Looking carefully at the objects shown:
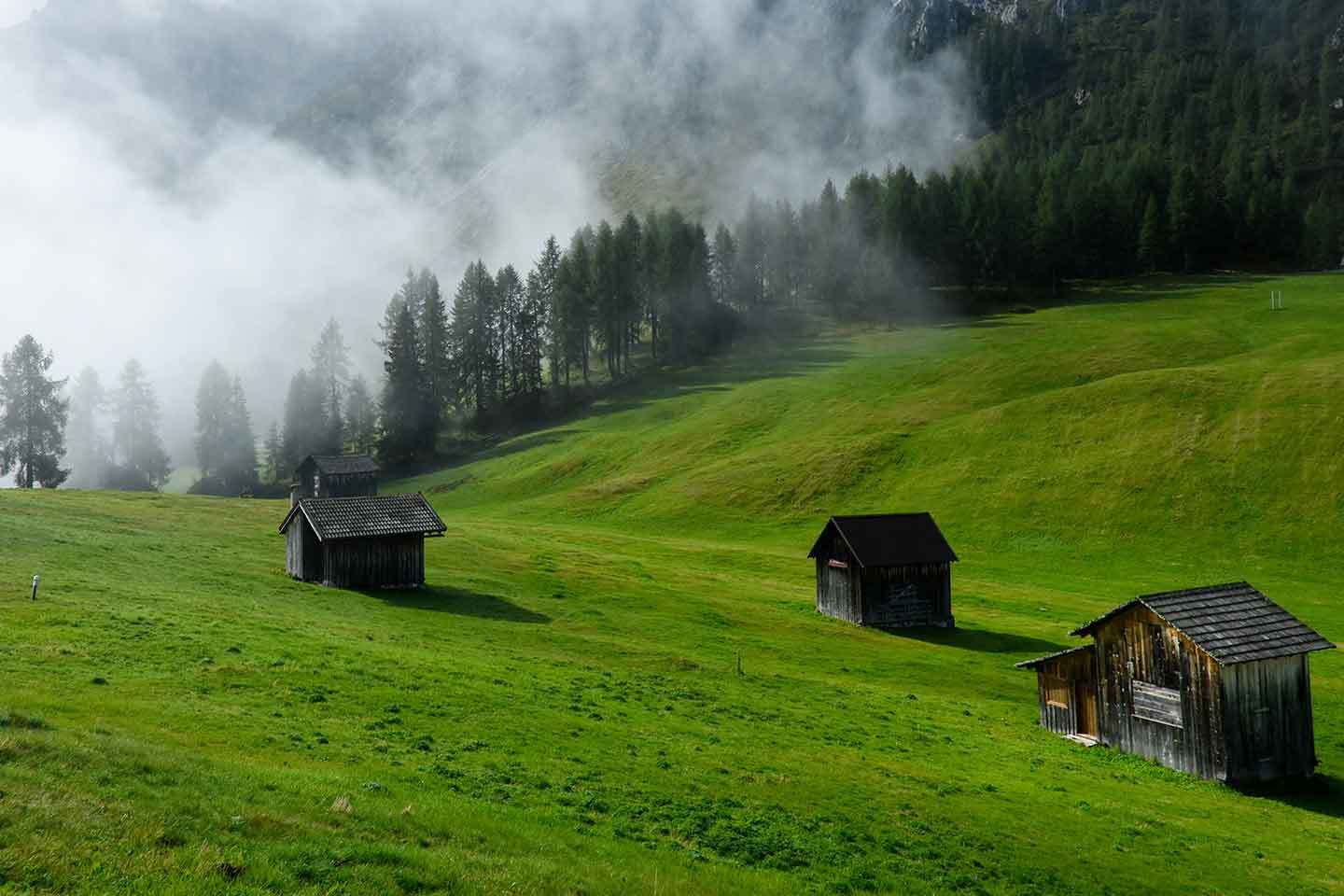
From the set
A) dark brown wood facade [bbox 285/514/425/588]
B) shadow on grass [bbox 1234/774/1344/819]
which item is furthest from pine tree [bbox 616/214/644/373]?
shadow on grass [bbox 1234/774/1344/819]

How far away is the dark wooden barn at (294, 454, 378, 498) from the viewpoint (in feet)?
332

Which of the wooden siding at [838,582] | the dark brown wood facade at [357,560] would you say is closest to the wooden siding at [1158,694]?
the wooden siding at [838,582]

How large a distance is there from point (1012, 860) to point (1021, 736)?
15.2 m

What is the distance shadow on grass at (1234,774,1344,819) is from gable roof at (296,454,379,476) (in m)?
92.8

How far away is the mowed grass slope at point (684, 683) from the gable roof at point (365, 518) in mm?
3556

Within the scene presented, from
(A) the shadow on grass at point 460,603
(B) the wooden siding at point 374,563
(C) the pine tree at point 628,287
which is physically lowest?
(A) the shadow on grass at point 460,603

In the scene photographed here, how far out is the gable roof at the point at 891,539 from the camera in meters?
56.1

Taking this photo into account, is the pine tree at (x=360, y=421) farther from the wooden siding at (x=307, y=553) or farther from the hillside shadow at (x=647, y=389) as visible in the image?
the wooden siding at (x=307, y=553)

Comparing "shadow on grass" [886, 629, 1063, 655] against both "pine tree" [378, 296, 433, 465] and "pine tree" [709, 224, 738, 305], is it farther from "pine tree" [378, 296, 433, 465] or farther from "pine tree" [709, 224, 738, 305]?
"pine tree" [709, 224, 738, 305]

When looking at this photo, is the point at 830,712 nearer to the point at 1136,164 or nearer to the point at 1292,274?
the point at 1292,274

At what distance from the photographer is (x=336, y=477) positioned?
333 feet

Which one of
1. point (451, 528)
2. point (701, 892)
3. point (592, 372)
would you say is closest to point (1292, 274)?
point (592, 372)

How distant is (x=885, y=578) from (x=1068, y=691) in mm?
21137

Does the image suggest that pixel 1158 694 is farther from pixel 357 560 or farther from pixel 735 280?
pixel 735 280
